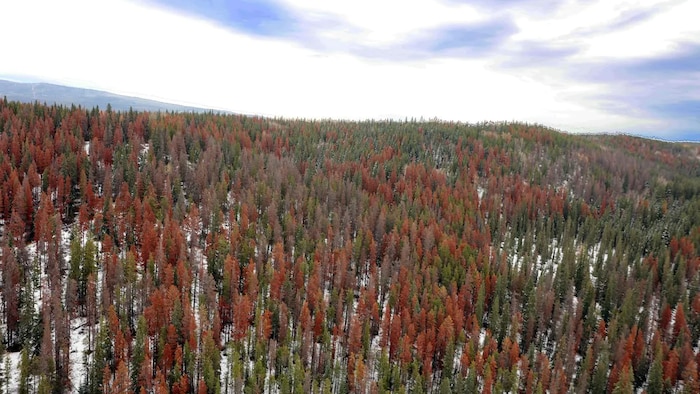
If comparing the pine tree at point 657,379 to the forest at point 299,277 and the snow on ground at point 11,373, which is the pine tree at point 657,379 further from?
the snow on ground at point 11,373

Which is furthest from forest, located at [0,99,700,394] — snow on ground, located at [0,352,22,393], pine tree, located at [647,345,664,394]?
snow on ground, located at [0,352,22,393]

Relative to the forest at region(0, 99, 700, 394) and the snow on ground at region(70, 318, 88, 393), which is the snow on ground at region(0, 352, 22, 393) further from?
the snow on ground at region(70, 318, 88, 393)

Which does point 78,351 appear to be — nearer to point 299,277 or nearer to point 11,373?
point 11,373

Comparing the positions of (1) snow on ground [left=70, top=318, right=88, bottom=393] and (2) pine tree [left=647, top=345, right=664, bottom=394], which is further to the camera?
(2) pine tree [left=647, top=345, right=664, bottom=394]

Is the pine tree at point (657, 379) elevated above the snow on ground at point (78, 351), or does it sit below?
below

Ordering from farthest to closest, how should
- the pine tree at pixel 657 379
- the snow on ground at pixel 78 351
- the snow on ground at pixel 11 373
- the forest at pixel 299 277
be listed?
1. the pine tree at pixel 657 379
2. the forest at pixel 299 277
3. the snow on ground at pixel 78 351
4. the snow on ground at pixel 11 373

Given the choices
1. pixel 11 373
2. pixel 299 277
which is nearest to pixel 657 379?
pixel 299 277

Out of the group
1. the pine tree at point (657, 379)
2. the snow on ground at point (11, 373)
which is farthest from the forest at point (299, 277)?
the snow on ground at point (11, 373)

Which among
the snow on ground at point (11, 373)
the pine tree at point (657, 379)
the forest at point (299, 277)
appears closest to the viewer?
the snow on ground at point (11, 373)

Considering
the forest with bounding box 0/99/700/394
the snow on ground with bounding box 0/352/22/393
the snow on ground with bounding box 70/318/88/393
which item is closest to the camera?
the snow on ground with bounding box 0/352/22/393
